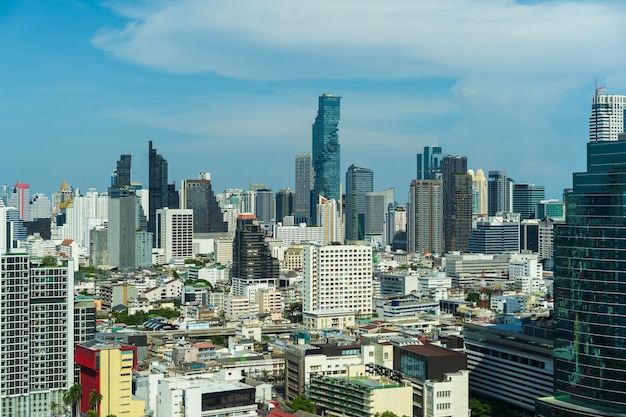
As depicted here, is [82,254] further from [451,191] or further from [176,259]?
[451,191]

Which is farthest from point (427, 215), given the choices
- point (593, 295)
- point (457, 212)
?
point (593, 295)

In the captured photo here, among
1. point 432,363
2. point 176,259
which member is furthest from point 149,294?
point 432,363

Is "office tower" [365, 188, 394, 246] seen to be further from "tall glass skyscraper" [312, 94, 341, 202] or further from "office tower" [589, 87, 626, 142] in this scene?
"office tower" [589, 87, 626, 142]

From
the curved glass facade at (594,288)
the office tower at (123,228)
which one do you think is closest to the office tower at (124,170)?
the office tower at (123,228)

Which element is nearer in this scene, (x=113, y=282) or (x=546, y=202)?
(x=113, y=282)

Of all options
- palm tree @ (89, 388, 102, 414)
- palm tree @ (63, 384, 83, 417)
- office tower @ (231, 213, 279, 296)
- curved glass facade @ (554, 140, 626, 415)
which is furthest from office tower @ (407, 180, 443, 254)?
curved glass facade @ (554, 140, 626, 415)
